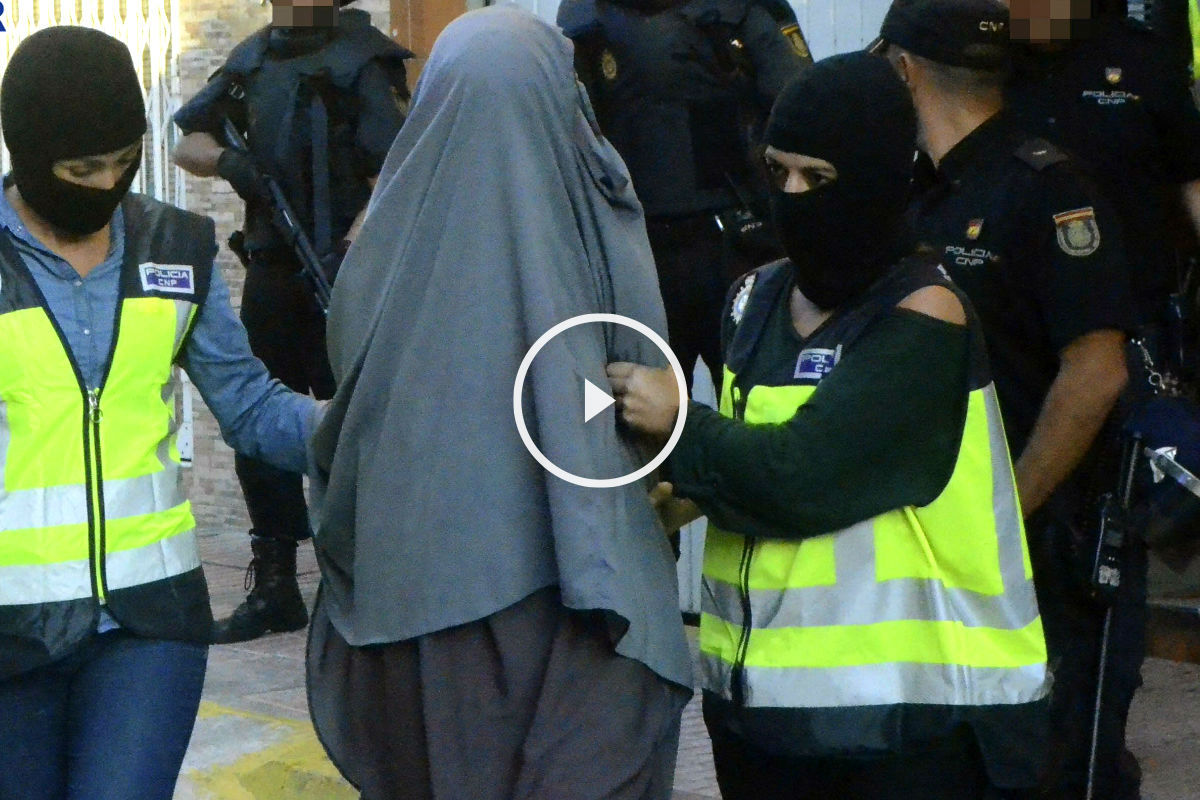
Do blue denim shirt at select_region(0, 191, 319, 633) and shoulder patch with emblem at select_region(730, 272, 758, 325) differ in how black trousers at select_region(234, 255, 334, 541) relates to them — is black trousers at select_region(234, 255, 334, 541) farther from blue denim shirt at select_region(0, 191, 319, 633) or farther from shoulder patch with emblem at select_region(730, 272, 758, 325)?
shoulder patch with emblem at select_region(730, 272, 758, 325)

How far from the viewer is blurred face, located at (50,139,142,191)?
3.07 m

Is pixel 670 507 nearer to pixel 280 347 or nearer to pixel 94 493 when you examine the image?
pixel 94 493

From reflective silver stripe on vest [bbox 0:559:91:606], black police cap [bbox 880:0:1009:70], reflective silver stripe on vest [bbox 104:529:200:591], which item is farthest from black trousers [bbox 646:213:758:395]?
reflective silver stripe on vest [bbox 0:559:91:606]

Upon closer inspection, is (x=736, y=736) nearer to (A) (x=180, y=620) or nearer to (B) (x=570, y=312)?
(B) (x=570, y=312)

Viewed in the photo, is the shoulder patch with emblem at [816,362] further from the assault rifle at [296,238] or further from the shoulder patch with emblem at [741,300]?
the assault rifle at [296,238]

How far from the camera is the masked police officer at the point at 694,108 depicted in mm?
4992

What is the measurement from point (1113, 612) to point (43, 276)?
220cm

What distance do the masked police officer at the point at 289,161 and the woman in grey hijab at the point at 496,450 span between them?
10.9 feet

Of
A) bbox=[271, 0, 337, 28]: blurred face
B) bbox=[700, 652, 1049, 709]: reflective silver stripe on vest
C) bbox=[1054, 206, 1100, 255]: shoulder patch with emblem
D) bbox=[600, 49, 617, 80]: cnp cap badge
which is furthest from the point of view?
bbox=[271, 0, 337, 28]: blurred face

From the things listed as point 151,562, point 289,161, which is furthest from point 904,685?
point 289,161

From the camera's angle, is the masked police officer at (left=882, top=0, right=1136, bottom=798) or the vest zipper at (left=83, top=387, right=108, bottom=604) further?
the masked police officer at (left=882, top=0, right=1136, bottom=798)

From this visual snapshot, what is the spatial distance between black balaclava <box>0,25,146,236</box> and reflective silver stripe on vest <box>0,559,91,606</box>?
0.59 m

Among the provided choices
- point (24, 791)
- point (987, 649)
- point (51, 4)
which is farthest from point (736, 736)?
point (51, 4)

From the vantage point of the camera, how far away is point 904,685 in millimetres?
2719
